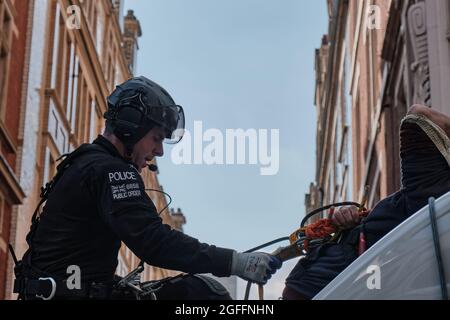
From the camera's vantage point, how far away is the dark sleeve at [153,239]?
5316 millimetres

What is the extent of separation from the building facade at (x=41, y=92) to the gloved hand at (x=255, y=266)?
20.3 metres

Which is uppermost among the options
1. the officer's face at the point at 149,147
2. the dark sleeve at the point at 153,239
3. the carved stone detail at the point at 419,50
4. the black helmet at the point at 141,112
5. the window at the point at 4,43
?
the window at the point at 4,43

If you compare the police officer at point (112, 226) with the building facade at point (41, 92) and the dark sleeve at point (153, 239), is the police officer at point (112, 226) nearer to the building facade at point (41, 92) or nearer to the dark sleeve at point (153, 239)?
the dark sleeve at point (153, 239)

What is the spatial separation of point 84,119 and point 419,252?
120 ft

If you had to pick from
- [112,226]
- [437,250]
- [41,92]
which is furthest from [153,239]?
[41,92]

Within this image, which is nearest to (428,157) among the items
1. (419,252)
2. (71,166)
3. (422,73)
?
(419,252)

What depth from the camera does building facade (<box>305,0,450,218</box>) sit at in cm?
1653

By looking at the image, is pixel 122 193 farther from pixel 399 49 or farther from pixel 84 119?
pixel 84 119

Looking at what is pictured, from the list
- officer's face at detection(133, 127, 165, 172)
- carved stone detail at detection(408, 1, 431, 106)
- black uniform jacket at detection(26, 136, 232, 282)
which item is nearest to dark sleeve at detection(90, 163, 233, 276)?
black uniform jacket at detection(26, 136, 232, 282)

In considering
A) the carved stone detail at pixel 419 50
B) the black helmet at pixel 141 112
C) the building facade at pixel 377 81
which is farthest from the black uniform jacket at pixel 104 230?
the carved stone detail at pixel 419 50

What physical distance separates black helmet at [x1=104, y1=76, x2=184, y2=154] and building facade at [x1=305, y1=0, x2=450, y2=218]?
1004cm

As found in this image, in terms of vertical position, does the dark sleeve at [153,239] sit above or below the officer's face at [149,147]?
below

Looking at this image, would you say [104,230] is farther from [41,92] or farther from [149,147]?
[41,92]

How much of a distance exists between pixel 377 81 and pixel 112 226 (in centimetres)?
2262
